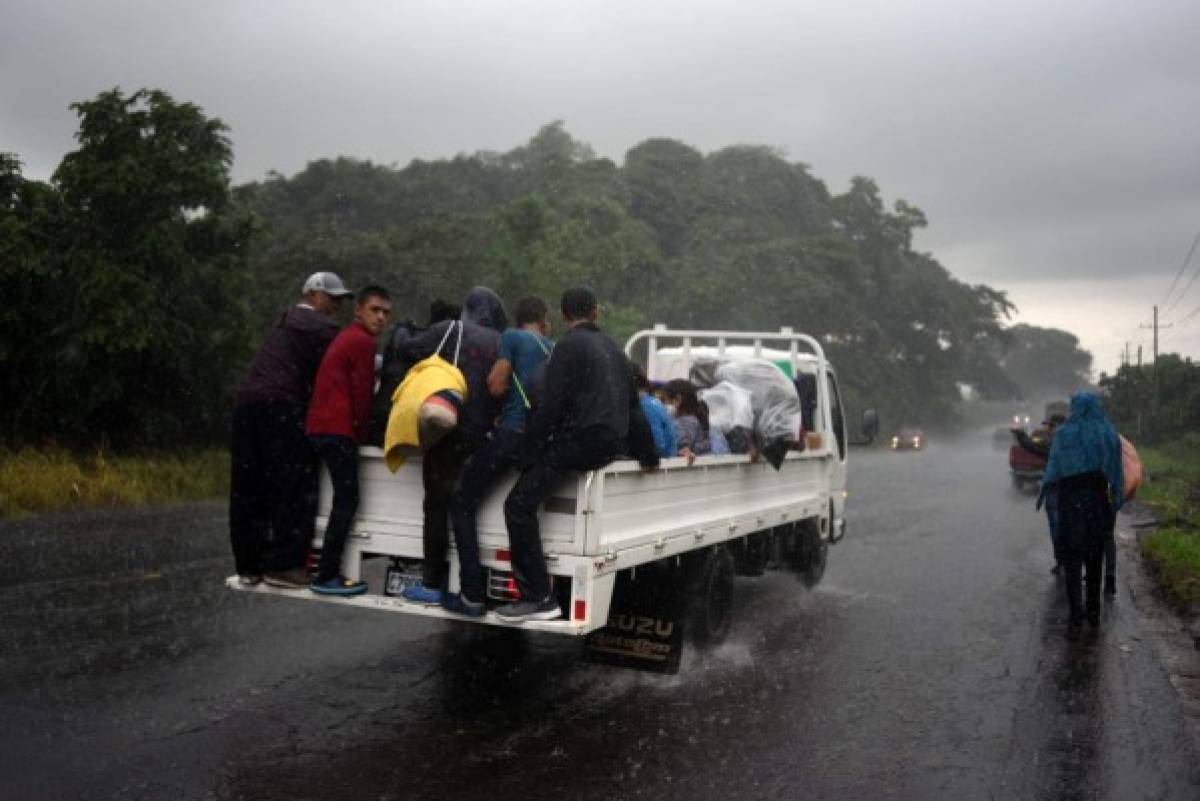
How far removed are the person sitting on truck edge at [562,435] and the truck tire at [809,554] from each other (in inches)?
183

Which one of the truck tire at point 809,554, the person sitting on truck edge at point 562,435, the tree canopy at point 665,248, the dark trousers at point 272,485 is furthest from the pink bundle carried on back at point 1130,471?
the tree canopy at point 665,248

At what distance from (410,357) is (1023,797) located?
3.66 metres

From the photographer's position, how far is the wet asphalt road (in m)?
4.79

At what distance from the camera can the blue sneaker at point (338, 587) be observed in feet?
19.3

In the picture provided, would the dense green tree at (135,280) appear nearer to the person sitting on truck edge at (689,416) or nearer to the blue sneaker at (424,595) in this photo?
the person sitting on truck edge at (689,416)

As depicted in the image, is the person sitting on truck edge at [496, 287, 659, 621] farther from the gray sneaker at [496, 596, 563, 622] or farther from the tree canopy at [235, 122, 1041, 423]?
the tree canopy at [235, 122, 1041, 423]

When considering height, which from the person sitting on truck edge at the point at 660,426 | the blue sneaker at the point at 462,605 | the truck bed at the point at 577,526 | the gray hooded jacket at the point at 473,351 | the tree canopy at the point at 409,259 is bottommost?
the blue sneaker at the point at 462,605

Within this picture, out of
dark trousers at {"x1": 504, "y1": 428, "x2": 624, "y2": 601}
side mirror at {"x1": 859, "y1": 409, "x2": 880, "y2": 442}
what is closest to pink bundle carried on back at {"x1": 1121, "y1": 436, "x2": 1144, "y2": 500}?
side mirror at {"x1": 859, "y1": 409, "x2": 880, "y2": 442}

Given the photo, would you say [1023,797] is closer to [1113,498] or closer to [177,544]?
[1113,498]

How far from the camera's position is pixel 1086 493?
8.35 metres

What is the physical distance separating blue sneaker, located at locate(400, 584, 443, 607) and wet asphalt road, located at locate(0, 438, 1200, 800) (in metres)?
0.57

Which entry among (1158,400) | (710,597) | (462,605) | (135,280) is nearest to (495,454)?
(462,605)

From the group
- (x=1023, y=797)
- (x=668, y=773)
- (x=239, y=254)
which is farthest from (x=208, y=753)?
(x=239, y=254)

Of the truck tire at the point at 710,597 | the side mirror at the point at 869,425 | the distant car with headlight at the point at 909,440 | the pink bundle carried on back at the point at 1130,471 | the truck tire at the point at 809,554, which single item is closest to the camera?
the truck tire at the point at 710,597
